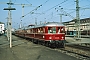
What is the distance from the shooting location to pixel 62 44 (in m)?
20.1

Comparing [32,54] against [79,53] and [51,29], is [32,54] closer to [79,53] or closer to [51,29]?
[79,53]

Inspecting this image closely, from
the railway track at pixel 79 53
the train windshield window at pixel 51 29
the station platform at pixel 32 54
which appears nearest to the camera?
the station platform at pixel 32 54

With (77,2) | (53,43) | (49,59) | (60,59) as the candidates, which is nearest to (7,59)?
(49,59)

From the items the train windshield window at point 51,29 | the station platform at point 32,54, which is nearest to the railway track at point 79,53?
the station platform at point 32,54

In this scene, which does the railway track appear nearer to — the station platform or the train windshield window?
the station platform

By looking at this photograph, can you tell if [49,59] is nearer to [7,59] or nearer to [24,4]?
[7,59]

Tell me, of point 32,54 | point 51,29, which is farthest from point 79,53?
point 51,29

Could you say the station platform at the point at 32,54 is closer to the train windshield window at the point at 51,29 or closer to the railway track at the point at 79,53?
the railway track at the point at 79,53

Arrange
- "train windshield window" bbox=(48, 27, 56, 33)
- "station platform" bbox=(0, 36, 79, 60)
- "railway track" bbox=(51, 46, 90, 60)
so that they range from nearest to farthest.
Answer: "station platform" bbox=(0, 36, 79, 60) < "railway track" bbox=(51, 46, 90, 60) < "train windshield window" bbox=(48, 27, 56, 33)

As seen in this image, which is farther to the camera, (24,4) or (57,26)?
(24,4)

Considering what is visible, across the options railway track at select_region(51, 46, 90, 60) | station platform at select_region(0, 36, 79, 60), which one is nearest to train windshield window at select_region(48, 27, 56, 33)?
station platform at select_region(0, 36, 79, 60)

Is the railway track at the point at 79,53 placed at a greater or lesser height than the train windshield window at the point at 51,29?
lesser

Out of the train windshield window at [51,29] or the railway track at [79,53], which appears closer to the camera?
the railway track at [79,53]

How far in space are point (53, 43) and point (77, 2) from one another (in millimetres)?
15195
